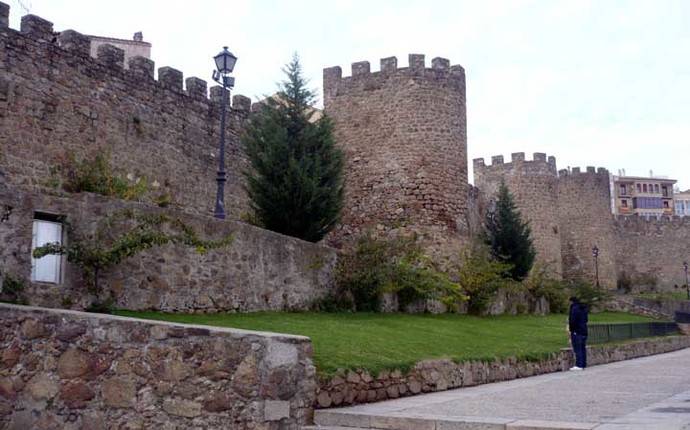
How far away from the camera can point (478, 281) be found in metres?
21.9

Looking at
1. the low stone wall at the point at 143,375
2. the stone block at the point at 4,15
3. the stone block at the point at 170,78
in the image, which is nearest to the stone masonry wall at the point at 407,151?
the stone block at the point at 170,78

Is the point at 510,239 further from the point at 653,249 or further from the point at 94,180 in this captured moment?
the point at 653,249

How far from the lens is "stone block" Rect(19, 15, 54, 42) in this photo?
16.1 m

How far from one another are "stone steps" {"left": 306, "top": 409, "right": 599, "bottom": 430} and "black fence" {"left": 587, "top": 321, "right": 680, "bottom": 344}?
398 inches

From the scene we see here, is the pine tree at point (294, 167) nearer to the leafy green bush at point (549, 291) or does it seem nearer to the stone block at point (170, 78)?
the stone block at point (170, 78)

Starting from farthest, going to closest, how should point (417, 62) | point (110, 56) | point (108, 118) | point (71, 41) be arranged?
point (417, 62), point (110, 56), point (108, 118), point (71, 41)

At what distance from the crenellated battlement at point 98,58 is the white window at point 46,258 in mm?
6980

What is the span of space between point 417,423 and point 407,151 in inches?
667

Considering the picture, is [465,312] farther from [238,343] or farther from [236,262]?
[238,343]

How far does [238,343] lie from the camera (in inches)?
291

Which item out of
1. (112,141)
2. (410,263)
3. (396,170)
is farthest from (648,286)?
(112,141)

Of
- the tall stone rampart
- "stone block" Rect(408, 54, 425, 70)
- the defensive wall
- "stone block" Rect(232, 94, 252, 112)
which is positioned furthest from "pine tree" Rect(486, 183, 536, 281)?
the tall stone rampart

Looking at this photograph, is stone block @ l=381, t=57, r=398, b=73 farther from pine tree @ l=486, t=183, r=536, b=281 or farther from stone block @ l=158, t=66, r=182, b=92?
pine tree @ l=486, t=183, r=536, b=281

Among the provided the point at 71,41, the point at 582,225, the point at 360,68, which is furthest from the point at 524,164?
the point at 71,41
